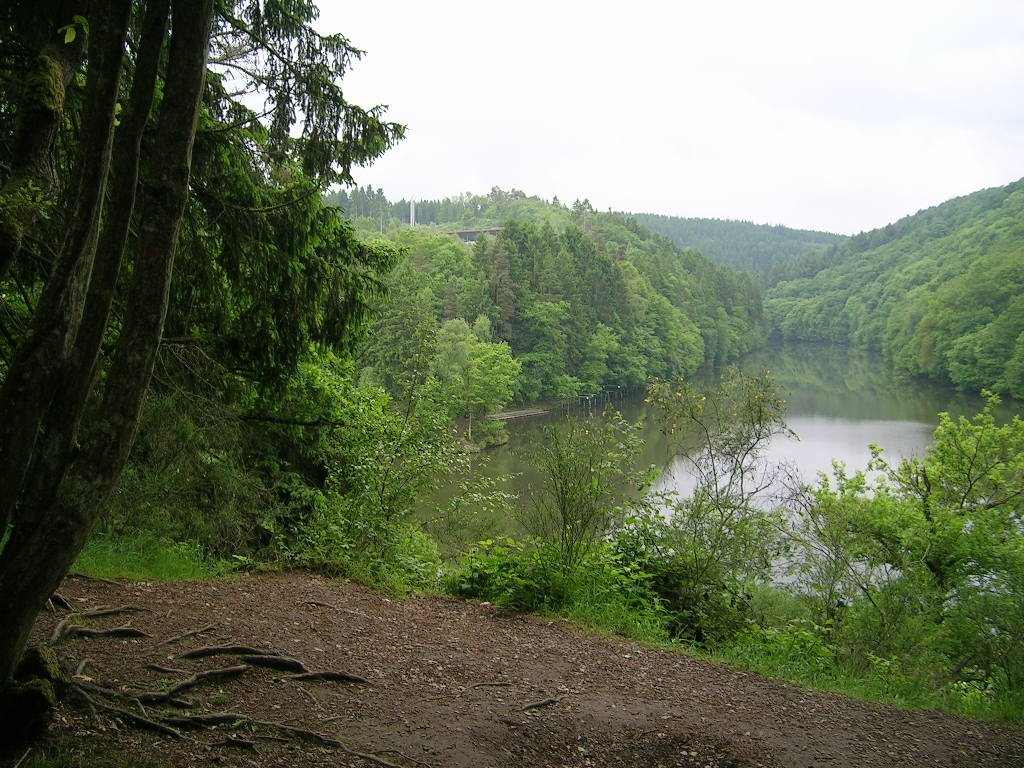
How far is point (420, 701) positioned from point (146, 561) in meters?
3.37

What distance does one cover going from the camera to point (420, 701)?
14.0ft

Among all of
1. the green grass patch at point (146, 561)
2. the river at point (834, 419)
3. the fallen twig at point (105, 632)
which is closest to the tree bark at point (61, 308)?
the fallen twig at point (105, 632)

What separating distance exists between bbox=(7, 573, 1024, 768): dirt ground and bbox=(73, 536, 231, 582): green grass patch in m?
0.36

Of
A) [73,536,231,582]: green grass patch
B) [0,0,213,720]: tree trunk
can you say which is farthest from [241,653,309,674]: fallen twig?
[73,536,231,582]: green grass patch

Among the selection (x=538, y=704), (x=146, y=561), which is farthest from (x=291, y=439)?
(x=538, y=704)

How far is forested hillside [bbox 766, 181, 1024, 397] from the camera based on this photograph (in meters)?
51.0

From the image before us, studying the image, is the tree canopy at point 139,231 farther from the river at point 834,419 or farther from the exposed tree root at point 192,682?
the river at point 834,419

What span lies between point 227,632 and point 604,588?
3795 millimetres

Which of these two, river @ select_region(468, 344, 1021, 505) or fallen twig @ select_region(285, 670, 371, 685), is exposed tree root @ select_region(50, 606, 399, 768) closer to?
fallen twig @ select_region(285, 670, 371, 685)

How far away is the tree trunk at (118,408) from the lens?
9.09 feet

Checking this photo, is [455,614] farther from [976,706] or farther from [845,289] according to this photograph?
[845,289]

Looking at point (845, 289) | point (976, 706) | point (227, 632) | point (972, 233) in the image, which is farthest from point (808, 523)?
point (845, 289)

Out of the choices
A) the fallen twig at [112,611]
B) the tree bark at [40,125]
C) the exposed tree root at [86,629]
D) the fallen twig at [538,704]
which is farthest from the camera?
the fallen twig at [112,611]

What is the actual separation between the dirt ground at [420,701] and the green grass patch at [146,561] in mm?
356
